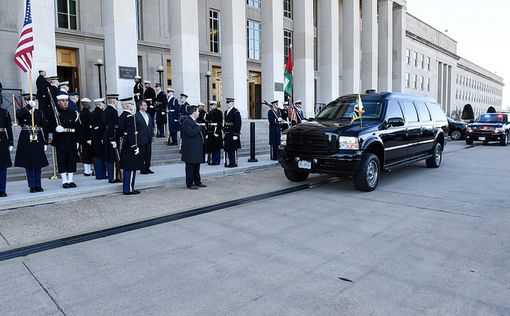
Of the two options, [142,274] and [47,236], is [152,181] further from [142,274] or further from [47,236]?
[142,274]

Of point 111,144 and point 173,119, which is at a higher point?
point 173,119

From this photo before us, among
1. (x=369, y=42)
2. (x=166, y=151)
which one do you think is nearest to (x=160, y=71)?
(x=166, y=151)

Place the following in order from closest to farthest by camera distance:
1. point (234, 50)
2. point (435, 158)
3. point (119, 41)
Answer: point (435, 158) < point (119, 41) < point (234, 50)

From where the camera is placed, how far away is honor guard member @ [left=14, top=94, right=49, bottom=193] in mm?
7941

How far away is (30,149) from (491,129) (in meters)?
21.5

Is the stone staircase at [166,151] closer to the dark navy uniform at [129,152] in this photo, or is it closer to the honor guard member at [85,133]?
the honor guard member at [85,133]

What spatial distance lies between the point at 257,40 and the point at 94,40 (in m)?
12.1

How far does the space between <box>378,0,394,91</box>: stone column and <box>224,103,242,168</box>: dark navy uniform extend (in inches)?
941

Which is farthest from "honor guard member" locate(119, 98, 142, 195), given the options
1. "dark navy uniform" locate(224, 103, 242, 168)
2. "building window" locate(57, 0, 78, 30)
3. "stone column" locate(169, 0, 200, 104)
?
"building window" locate(57, 0, 78, 30)

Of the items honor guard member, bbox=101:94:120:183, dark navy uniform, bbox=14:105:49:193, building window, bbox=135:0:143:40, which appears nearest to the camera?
dark navy uniform, bbox=14:105:49:193

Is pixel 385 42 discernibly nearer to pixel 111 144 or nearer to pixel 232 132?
pixel 232 132

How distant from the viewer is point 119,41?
13625mm

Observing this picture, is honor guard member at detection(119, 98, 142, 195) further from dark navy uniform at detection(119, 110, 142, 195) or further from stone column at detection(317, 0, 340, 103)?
stone column at detection(317, 0, 340, 103)

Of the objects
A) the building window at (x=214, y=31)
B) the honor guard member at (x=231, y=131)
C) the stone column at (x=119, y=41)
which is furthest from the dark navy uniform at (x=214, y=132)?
the building window at (x=214, y=31)
